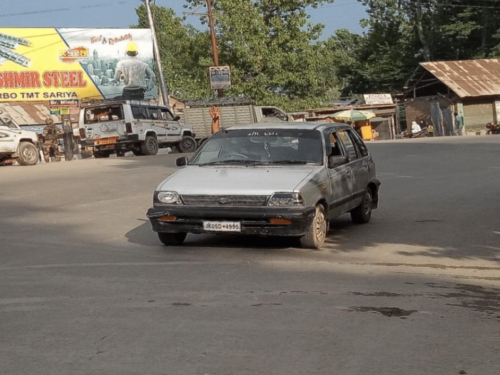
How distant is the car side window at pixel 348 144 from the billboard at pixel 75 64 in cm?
3819

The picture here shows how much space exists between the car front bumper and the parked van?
22.8 metres

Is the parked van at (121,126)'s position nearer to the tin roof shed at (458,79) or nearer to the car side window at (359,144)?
the car side window at (359,144)

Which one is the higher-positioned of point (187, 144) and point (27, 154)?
point (27, 154)

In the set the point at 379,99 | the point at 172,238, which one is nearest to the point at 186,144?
the point at 172,238

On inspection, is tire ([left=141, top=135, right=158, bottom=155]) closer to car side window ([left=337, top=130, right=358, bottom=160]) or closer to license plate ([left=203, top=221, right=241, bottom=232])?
car side window ([left=337, top=130, right=358, bottom=160])

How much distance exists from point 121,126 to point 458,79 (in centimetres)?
3301

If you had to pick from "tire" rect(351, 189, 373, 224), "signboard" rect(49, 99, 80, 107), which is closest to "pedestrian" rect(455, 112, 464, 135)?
"signboard" rect(49, 99, 80, 107)

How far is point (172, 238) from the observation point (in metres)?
11.0

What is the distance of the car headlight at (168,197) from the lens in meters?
10.5

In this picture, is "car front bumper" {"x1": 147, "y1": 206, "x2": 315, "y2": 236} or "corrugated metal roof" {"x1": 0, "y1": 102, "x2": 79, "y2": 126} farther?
"corrugated metal roof" {"x1": 0, "y1": 102, "x2": 79, "y2": 126}

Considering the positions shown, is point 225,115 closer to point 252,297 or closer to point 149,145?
point 149,145

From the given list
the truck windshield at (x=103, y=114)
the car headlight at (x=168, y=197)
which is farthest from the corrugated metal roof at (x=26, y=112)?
the car headlight at (x=168, y=197)

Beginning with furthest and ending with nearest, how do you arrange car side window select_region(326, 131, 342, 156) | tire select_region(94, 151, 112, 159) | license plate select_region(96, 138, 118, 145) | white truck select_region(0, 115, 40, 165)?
1. tire select_region(94, 151, 112, 159)
2. license plate select_region(96, 138, 118, 145)
3. white truck select_region(0, 115, 40, 165)
4. car side window select_region(326, 131, 342, 156)

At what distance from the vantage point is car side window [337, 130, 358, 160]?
41.1 feet
